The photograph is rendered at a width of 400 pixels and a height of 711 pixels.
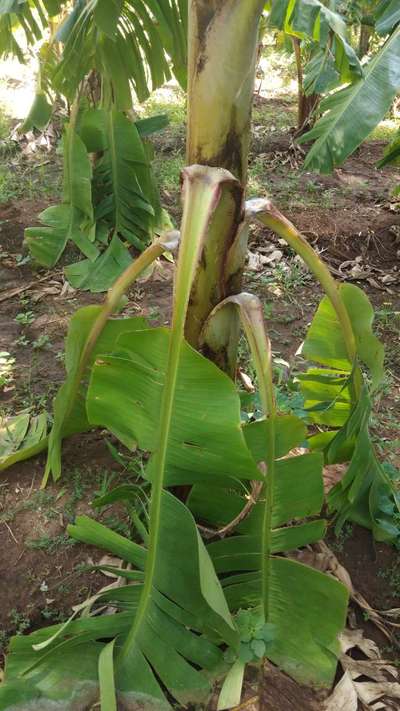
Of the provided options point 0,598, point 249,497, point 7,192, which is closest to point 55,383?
point 0,598

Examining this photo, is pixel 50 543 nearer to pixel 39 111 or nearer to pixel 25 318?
pixel 25 318

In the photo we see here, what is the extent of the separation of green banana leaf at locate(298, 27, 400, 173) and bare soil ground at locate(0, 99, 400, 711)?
0.98 meters

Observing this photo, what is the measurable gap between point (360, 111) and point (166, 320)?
1.52 metres

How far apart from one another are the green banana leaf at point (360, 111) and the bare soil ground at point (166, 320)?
984 millimetres

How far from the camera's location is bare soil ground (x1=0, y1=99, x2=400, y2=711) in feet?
4.83

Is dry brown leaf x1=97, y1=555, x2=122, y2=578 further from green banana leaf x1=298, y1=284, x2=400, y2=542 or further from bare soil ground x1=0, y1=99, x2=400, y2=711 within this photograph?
green banana leaf x1=298, y1=284, x2=400, y2=542

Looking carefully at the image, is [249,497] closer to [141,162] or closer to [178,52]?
[178,52]

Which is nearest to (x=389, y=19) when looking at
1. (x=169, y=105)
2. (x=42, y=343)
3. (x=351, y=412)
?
(x=351, y=412)

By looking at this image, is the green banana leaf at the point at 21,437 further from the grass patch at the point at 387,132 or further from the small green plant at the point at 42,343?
the grass patch at the point at 387,132

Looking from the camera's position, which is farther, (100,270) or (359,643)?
(100,270)

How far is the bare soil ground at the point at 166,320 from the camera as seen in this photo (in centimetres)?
147

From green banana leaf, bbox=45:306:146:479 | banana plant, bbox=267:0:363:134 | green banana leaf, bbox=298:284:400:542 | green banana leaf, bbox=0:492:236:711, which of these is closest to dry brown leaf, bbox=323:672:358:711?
green banana leaf, bbox=0:492:236:711

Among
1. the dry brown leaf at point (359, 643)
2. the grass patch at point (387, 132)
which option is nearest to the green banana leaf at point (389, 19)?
the dry brown leaf at point (359, 643)

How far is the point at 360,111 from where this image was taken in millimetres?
1183
